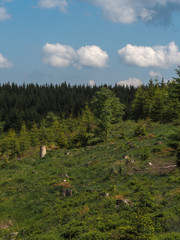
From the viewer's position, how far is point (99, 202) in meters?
12.1

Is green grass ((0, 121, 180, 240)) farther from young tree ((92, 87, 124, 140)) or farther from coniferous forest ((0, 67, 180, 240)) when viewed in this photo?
young tree ((92, 87, 124, 140))

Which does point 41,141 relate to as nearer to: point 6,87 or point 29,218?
point 29,218

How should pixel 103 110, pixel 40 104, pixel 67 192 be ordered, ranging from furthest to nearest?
pixel 40 104
pixel 103 110
pixel 67 192

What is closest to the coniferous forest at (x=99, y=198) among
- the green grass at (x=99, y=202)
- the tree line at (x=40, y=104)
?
the green grass at (x=99, y=202)

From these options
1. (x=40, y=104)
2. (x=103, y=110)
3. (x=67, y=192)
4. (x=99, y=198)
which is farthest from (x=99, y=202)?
(x=40, y=104)

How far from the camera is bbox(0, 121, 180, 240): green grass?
8.52m

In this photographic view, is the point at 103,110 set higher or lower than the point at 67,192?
higher

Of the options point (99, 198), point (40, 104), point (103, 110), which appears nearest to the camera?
point (99, 198)

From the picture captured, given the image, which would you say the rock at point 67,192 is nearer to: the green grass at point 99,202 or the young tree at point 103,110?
the green grass at point 99,202

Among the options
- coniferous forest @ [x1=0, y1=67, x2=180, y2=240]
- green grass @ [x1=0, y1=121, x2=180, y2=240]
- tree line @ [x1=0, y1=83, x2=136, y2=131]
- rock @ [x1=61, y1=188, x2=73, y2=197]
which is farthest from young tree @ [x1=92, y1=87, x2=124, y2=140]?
tree line @ [x1=0, y1=83, x2=136, y2=131]

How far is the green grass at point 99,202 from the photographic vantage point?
27.9 ft

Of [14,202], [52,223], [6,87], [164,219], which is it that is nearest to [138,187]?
[164,219]

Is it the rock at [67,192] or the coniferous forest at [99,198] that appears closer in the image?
the coniferous forest at [99,198]

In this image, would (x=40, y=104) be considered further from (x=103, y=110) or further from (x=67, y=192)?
(x=67, y=192)
